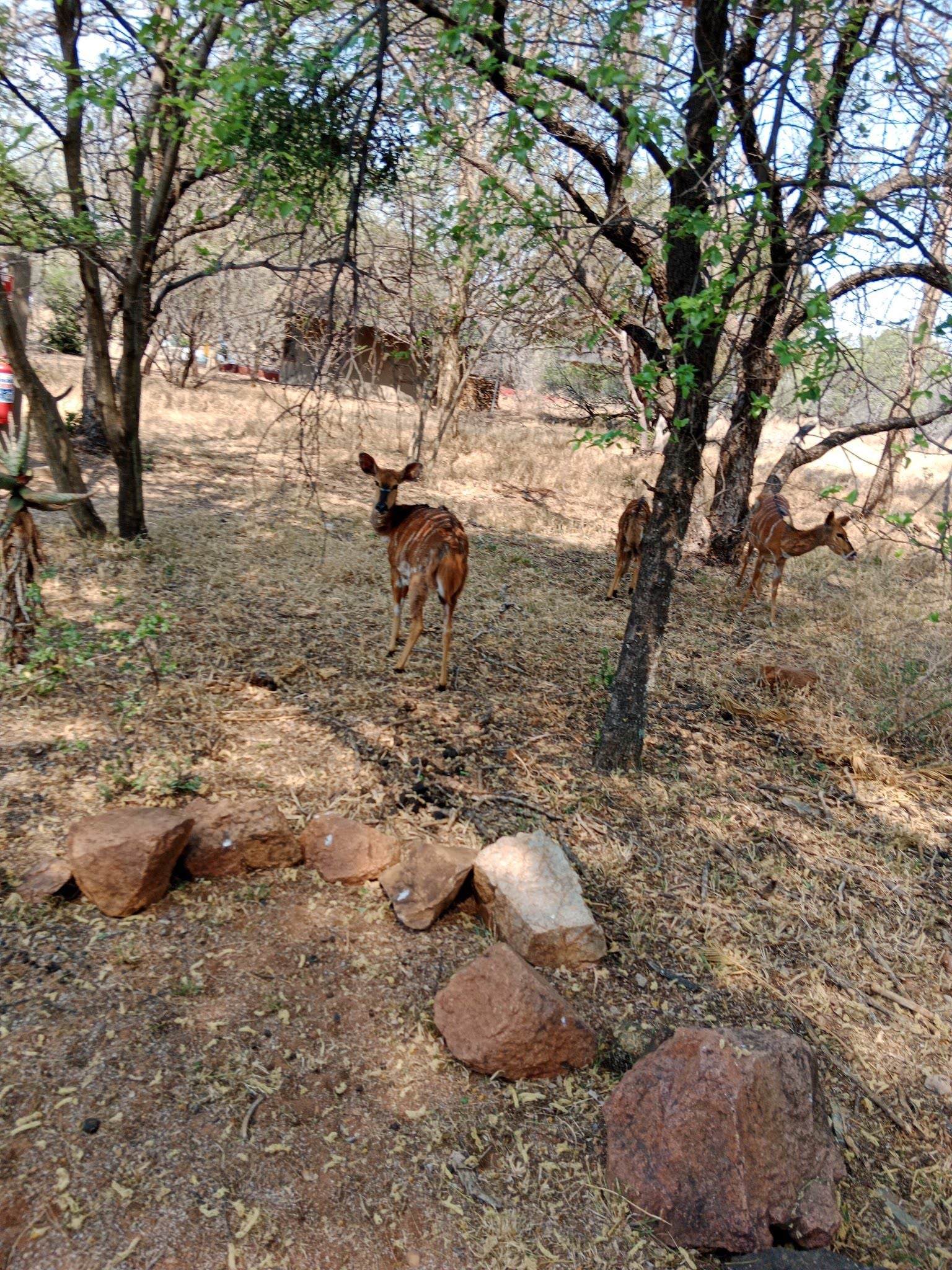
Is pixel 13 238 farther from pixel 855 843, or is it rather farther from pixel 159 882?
pixel 855 843

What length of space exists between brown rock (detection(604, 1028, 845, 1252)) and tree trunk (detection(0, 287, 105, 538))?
6679mm

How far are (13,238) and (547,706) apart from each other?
5319 millimetres

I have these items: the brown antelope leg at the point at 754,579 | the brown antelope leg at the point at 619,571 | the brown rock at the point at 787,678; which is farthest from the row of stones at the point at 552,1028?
the brown antelope leg at the point at 754,579

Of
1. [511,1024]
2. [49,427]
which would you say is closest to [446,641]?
[511,1024]

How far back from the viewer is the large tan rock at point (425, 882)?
396 cm

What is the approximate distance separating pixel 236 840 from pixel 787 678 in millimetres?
5059

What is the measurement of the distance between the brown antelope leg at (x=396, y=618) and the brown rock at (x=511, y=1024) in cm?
354

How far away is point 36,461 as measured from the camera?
1020cm

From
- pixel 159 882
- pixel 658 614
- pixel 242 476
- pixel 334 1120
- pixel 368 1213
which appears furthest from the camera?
pixel 242 476

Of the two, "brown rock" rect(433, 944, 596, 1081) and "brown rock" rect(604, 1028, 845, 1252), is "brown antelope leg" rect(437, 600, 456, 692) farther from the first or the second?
"brown rock" rect(604, 1028, 845, 1252)

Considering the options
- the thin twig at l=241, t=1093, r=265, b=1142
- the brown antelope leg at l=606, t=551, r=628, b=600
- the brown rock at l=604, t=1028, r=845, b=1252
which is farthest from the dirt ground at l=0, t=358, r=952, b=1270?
the brown antelope leg at l=606, t=551, r=628, b=600

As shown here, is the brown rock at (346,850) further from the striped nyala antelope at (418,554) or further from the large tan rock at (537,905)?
the striped nyala antelope at (418,554)

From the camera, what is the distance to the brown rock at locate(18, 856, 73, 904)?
3.72 m

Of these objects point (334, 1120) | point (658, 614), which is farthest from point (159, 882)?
point (658, 614)
